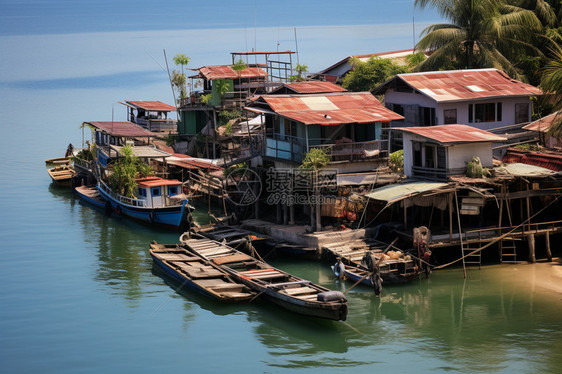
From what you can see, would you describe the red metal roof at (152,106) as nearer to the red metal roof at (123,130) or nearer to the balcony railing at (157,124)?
the balcony railing at (157,124)

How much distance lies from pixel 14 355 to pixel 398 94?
25.7 meters

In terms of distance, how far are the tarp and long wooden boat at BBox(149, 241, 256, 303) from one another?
6.87 metres

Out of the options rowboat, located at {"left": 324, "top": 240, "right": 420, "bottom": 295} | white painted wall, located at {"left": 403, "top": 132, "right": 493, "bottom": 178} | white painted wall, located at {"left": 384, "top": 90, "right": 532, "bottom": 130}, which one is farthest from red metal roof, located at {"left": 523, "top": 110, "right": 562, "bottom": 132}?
rowboat, located at {"left": 324, "top": 240, "right": 420, "bottom": 295}

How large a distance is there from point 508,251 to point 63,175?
33.5 metres

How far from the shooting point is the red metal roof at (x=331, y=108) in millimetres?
33719

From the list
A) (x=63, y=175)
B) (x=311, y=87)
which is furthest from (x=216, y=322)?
(x=63, y=175)

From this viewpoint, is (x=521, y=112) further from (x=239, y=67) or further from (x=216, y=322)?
(x=216, y=322)

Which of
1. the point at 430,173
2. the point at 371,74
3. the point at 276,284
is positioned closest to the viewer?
the point at 276,284

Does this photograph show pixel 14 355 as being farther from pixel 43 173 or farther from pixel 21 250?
pixel 43 173

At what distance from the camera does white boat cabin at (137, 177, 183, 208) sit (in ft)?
135

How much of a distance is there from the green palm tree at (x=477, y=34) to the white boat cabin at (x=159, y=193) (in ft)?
57.1

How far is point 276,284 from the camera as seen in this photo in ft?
89.7

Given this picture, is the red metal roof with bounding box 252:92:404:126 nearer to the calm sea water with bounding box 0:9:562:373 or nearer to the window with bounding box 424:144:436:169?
the window with bounding box 424:144:436:169

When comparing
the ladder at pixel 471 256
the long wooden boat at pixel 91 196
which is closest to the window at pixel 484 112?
the ladder at pixel 471 256
